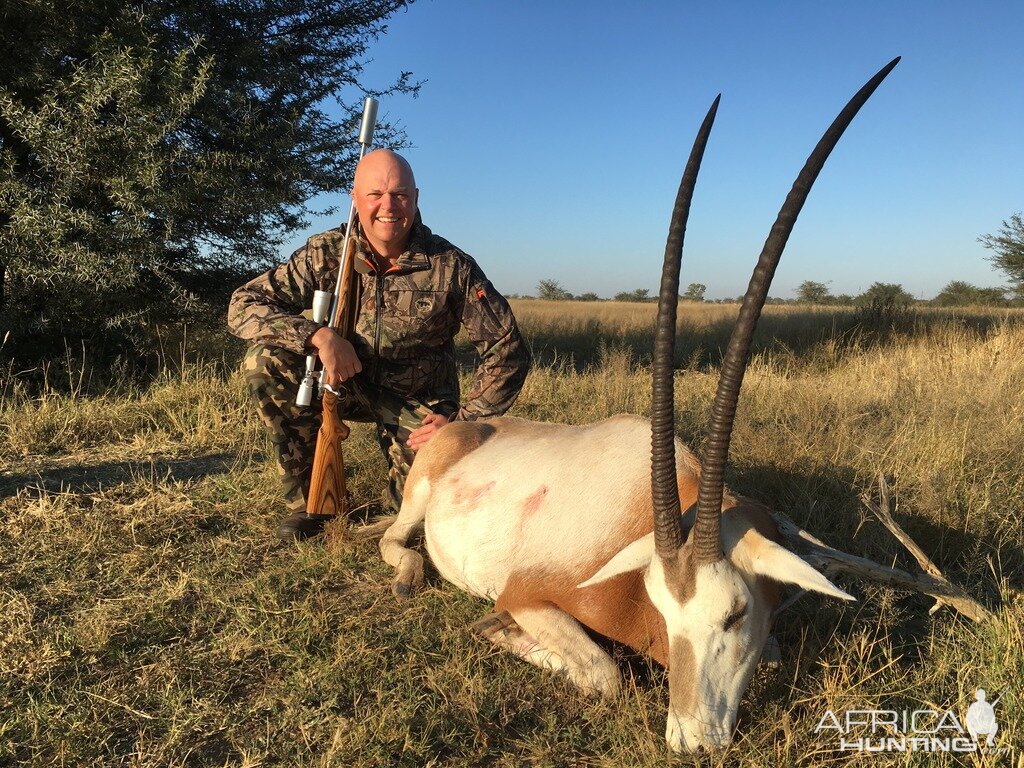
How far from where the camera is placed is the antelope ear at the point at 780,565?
2.20m

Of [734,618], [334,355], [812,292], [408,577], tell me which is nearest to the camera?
[734,618]

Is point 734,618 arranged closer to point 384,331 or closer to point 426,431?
point 426,431

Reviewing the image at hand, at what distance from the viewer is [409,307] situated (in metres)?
4.52

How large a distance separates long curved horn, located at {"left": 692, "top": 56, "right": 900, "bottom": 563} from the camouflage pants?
2.51 metres

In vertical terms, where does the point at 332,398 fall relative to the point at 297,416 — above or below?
above

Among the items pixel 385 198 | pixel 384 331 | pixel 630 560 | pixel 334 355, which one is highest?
pixel 385 198

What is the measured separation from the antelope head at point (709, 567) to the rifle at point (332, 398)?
234 cm

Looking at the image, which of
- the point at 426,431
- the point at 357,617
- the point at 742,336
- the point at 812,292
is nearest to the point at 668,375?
the point at 742,336

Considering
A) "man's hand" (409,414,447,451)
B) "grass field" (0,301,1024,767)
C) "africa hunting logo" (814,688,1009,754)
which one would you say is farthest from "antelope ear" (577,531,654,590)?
"man's hand" (409,414,447,451)

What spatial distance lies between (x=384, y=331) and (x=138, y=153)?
368cm

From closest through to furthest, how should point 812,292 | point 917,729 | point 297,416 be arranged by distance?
point 917,729 → point 297,416 → point 812,292

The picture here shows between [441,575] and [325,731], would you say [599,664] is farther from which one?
[441,575]

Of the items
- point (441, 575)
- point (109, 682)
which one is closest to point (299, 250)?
point (441, 575)

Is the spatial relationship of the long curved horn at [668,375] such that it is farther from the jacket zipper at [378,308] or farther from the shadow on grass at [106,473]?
the shadow on grass at [106,473]
